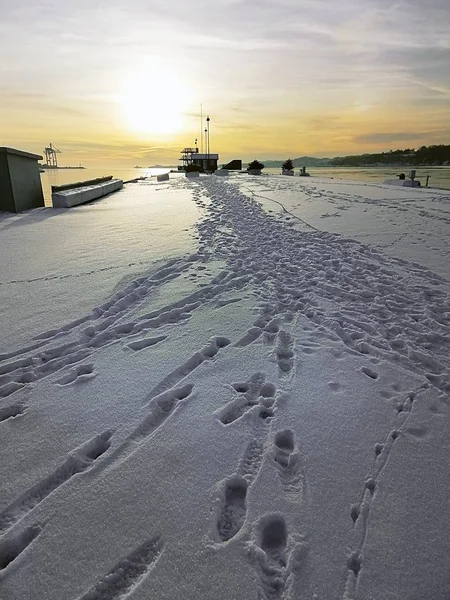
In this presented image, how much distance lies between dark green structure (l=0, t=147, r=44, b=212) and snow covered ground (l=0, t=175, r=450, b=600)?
8207mm

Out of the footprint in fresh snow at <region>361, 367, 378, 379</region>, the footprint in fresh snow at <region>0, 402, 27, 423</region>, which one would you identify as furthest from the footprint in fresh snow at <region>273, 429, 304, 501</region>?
A: the footprint in fresh snow at <region>0, 402, 27, 423</region>

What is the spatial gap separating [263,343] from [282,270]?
8.83ft

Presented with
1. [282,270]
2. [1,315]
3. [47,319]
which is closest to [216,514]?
[47,319]

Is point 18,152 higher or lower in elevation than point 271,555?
higher

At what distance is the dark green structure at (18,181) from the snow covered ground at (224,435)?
8.21m

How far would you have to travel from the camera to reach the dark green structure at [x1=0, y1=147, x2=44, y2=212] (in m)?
12.1

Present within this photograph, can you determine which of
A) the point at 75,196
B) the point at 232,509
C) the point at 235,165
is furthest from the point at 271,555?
the point at 235,165

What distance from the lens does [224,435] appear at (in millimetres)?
2621

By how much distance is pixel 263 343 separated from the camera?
389 centimetres

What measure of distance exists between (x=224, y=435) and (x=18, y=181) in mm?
13711

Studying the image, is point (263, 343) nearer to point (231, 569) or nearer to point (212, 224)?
point (231, 569)

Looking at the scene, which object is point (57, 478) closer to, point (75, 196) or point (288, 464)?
point (288, 464)

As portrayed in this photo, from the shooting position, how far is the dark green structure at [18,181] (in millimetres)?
12077

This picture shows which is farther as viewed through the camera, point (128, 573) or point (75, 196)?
point (75, 196)
